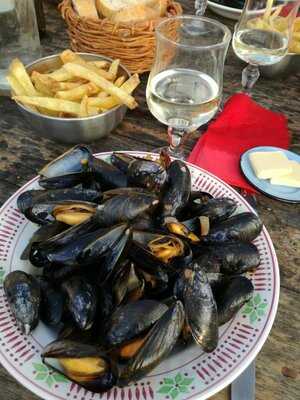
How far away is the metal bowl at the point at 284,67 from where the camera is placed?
1.31 metres

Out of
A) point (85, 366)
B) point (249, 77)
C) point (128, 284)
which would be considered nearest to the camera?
point (85, 366)

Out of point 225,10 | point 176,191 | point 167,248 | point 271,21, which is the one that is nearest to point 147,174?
point 176,191

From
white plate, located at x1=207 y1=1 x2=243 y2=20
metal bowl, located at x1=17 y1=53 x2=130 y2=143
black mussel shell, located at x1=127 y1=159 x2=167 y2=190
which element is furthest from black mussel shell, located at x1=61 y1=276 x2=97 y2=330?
white plate, located at x1=207 y1=1 x2=243 y2=20

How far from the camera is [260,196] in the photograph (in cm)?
102

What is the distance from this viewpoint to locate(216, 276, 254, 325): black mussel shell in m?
0.64

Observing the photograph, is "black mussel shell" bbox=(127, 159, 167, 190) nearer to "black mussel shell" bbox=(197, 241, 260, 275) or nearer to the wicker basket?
"black mussel shell" bbox=(197, 241, 260, 275)

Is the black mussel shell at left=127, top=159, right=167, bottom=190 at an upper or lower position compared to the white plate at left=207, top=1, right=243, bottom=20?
lower

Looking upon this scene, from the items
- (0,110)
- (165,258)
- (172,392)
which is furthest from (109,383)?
(0,110)

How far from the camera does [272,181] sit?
100 centimetres

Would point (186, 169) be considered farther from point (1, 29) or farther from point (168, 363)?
point (1, 29)

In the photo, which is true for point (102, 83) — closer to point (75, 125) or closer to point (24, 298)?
point (75, 125)

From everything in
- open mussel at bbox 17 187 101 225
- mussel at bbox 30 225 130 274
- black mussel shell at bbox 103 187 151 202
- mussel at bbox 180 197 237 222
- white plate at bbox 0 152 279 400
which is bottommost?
white plate at bbox 0 152 279 400

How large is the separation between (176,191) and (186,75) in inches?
14.8

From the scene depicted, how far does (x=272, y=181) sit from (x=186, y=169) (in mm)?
278
